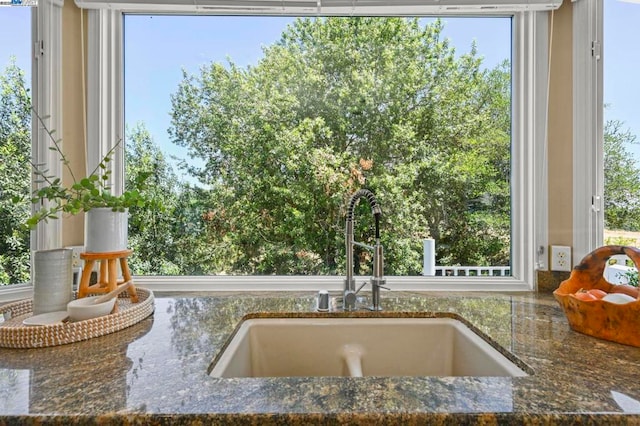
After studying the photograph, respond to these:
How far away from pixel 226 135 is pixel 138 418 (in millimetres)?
1263

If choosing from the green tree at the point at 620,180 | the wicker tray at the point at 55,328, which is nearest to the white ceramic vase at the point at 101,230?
the wicker tray at the point at 55,328

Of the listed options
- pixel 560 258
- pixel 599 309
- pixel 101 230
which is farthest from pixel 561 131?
pixel 101 230

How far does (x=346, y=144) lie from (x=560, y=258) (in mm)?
1034

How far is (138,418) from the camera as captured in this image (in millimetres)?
592

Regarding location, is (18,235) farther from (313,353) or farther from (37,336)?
(313,353)

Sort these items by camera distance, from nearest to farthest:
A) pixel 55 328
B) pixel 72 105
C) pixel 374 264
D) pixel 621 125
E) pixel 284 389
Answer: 1. pixel 284 389
2. pixel 55 328
3. pixel 374 264
4. pixel 621 125
5. pixel 72 105

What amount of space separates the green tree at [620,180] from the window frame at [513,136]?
0.23 meters

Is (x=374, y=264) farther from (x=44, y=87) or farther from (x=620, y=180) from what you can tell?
(x=44, y=87)

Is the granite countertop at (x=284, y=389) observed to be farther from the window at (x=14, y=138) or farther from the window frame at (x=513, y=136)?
the window at (x=14, y=138)

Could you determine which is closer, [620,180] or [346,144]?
[620,180]

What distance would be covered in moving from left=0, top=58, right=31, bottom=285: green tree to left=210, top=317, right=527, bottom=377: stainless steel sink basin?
1.08m

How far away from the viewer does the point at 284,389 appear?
680 mm

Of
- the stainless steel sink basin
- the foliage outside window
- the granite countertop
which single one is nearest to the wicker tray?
the granite countertop

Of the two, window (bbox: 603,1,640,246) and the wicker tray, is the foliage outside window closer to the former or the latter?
window (bbox: 603,1,640,246)
